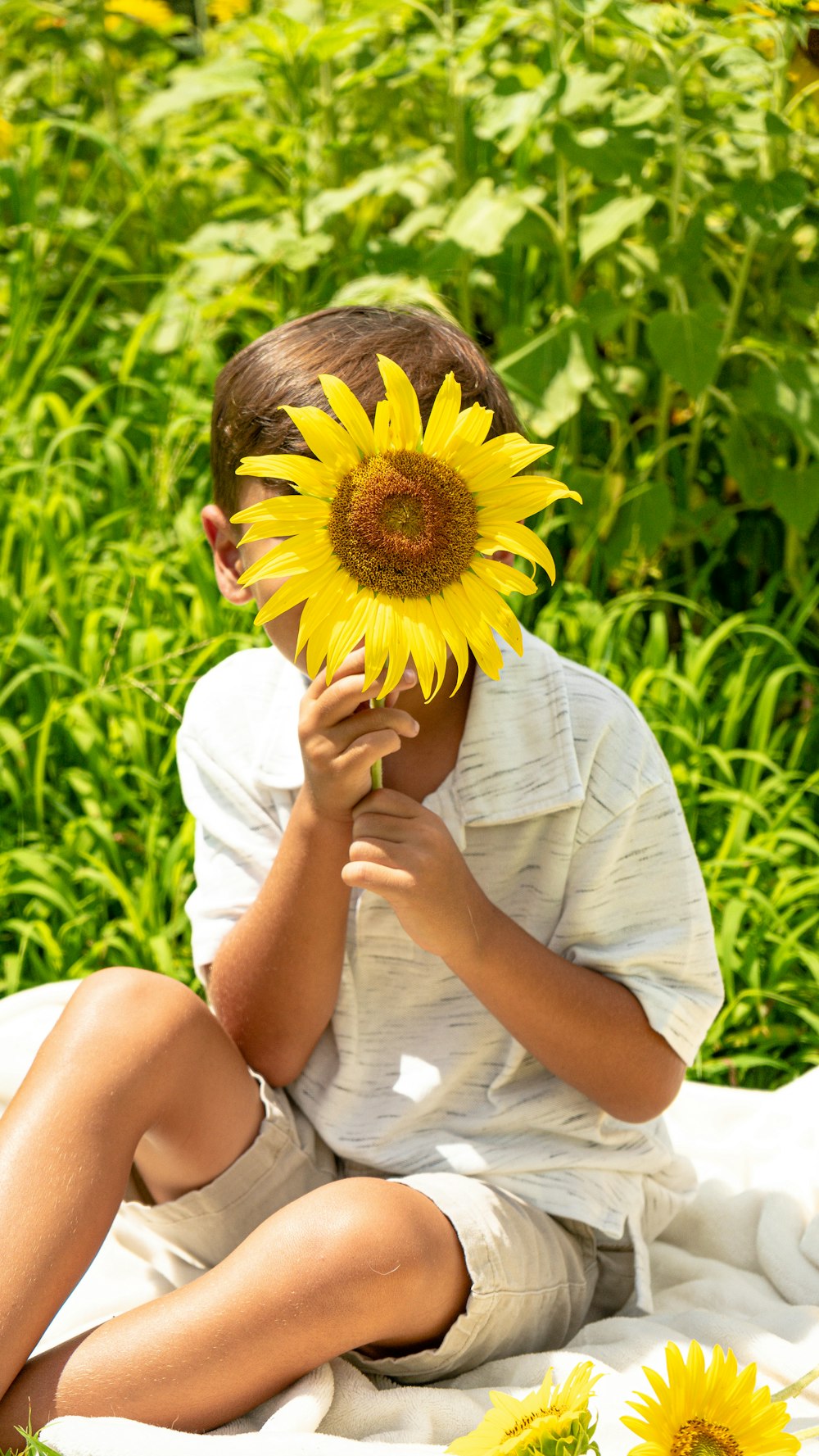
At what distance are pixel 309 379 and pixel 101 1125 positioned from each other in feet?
2.07

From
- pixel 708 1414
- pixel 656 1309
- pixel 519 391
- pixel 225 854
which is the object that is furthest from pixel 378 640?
pixel 519 391

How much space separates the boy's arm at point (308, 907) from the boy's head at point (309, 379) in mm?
132

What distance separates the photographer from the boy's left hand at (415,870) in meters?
1.09

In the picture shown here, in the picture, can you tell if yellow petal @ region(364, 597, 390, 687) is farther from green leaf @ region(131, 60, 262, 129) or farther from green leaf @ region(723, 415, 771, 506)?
green leaf @ region(131, 60, 262, 129)

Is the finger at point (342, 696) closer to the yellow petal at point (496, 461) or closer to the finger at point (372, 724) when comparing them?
the finger at point (372, 724)

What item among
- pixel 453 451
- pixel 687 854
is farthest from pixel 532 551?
pixel 687 854

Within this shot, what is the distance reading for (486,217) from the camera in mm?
2141

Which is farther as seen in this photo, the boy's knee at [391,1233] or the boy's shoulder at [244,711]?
the boy's shoulder at [244,711]

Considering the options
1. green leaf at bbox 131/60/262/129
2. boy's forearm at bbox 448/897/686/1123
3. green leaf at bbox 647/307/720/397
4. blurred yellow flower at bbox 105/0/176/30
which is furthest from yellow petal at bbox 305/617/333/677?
blurred yellow flower at bbox 105/0/176/30

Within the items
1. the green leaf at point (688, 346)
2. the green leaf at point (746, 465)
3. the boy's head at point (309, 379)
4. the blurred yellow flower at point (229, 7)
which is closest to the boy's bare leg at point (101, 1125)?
the boy's head at point (309, 379)

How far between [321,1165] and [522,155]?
1.59 meters

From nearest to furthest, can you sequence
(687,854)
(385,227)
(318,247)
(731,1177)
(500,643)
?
(687,854), (500,643), (731,1177), (318,247), (385,227)

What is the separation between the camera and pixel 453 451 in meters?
0.88

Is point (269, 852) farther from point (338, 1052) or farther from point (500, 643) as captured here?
point (500, 643)
